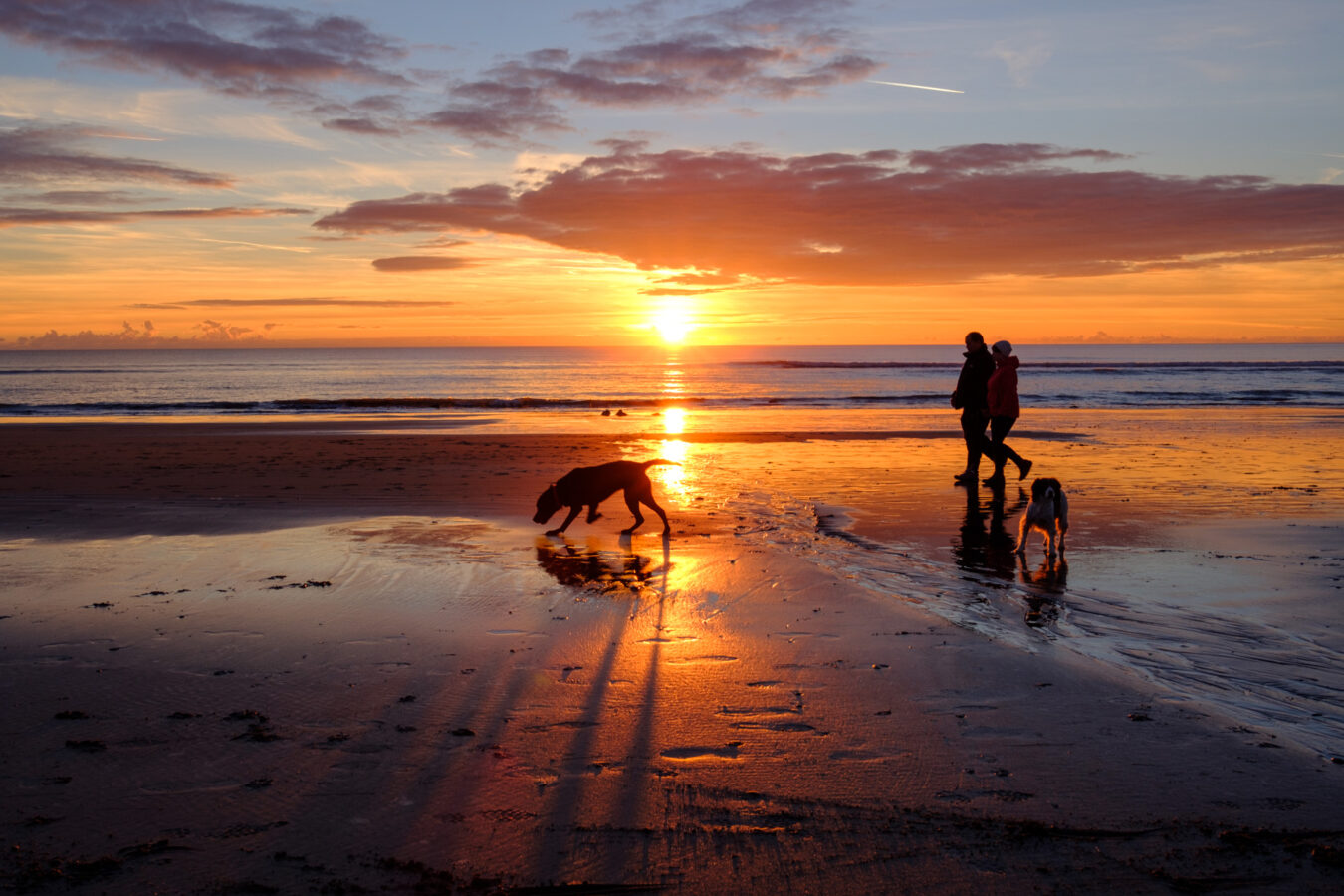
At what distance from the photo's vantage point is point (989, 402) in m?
12.0

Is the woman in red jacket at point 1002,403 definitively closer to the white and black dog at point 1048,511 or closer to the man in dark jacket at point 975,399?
the man in dark jacket at point 975,399

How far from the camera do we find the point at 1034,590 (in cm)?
633

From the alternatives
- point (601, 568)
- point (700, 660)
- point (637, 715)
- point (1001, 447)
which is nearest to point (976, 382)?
point (1001, 447)

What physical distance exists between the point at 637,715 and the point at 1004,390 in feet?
31.1

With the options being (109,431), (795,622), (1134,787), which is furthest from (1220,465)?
(109,431)

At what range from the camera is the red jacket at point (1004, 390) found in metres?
11.8

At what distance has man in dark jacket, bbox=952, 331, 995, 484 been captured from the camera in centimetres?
1223

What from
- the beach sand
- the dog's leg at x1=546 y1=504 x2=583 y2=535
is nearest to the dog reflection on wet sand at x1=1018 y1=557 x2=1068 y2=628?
the beach sand

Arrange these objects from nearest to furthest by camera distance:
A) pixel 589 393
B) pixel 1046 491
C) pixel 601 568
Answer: pixel 601 568, pixel 1046 491, pixel 589 393

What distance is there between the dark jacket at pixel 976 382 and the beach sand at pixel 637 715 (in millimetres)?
3365

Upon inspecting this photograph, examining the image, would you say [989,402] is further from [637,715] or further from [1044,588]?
[637,715]

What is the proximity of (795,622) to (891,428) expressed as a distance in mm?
17971

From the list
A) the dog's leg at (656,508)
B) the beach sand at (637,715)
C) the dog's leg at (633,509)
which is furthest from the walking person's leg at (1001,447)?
the dog's leg at (633,509)

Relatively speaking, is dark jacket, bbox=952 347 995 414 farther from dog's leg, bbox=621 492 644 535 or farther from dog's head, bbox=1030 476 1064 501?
dog's leg, bbox=621 492 644 535
